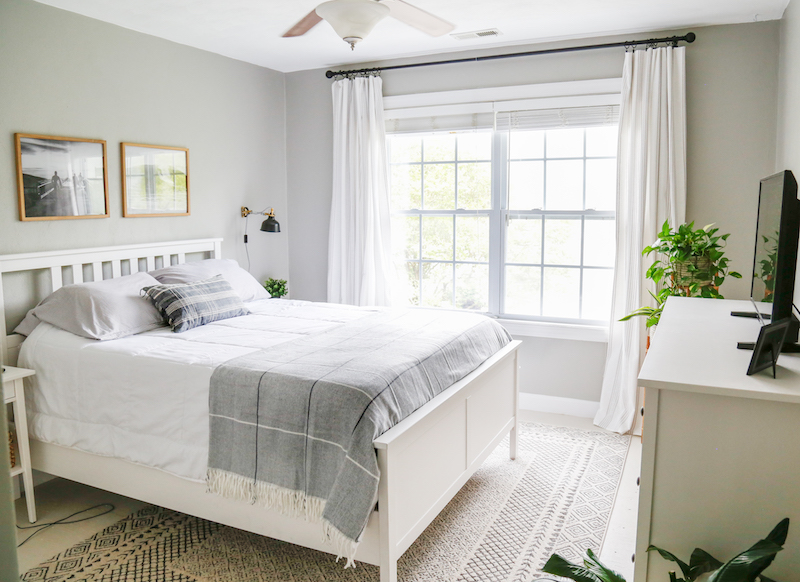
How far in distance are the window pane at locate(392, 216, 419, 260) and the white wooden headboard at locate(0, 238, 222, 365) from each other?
54.2 inches

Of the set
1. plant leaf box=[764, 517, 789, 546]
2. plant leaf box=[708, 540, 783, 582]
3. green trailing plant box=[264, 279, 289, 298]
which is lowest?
plant leaf box=[708, 540, 783, 582]

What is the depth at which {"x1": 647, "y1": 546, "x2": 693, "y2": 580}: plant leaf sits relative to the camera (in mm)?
1513

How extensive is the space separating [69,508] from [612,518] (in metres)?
2.71

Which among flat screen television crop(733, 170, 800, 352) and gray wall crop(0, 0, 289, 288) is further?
gray wall crop(0, 0, 289, 288)

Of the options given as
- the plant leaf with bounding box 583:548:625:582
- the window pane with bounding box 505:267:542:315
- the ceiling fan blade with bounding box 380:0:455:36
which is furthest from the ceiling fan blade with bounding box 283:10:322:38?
the window pane with bounding box 505:267:542:315

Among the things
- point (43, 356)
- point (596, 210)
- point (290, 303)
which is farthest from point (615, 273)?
point (43, 356)

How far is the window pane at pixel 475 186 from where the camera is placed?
456 centimetres

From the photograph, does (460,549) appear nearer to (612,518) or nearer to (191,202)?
(612,518)

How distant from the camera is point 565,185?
14.2 ft

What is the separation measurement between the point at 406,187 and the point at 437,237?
48cm

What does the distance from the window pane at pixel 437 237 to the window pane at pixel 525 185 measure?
0.53 meters

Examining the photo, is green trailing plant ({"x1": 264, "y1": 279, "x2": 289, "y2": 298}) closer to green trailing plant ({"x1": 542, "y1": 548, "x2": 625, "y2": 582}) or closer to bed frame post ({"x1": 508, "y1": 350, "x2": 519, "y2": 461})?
bed frame post ({"x1": 508, "y1": 350, "x2": 519, "y2": 461})

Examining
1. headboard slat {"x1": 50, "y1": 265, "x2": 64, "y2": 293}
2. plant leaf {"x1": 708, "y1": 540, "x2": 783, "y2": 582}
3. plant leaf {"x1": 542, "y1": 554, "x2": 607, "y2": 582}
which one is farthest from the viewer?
headboard slat {"x1": 50, "y1": 265, "x2": 64, "y2": 293}

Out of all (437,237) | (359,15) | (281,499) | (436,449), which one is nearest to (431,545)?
(436,449)
